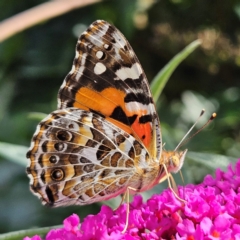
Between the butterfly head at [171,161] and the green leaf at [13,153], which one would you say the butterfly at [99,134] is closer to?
the butterfly head at [171,161]

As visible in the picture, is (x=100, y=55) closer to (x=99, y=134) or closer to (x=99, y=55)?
(x=99, y=55)

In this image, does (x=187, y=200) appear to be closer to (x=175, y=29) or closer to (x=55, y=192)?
(x=55, y=192)

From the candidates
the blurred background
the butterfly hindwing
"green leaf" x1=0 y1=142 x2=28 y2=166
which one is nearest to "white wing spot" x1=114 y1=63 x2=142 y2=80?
the butterfly hindwing

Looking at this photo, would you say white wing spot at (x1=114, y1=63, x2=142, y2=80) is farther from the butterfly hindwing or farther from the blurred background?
the blurred background

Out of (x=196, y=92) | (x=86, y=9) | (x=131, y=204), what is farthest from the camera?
(x=196, y=92)

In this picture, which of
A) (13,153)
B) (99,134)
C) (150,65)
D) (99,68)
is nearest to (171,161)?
(99,134)

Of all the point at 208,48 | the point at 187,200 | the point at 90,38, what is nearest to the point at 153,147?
the point at 187,200

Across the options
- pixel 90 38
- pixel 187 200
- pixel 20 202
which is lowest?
pixel 20 202
